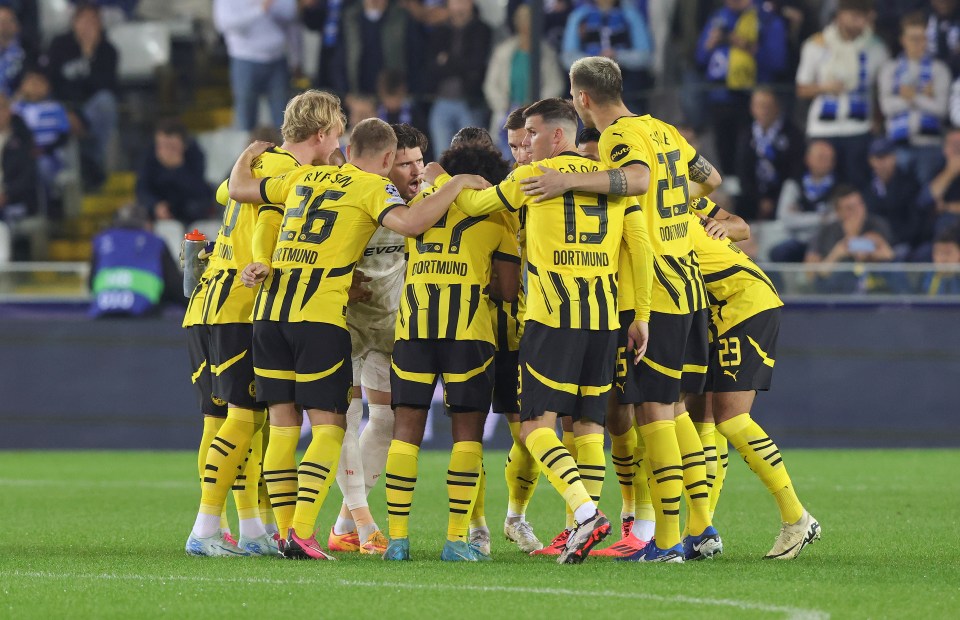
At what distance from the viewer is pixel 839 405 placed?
1336cm

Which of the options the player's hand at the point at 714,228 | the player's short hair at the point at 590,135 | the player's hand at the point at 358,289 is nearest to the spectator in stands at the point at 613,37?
the player's hand at the point at 714,228

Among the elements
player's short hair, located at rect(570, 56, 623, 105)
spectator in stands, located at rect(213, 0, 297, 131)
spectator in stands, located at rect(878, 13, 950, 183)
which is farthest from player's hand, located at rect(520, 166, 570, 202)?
spectator in stands, located at rect(213, 0, 297, 131)

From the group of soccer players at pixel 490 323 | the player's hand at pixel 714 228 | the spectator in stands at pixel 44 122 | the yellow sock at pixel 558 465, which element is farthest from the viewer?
the spectator in stands at pixel 44 122

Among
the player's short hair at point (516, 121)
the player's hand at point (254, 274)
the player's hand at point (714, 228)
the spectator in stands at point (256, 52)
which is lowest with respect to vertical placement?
the player's hand at point (254, 274)

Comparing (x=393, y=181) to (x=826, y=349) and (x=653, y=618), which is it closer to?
(x=653, y=618)

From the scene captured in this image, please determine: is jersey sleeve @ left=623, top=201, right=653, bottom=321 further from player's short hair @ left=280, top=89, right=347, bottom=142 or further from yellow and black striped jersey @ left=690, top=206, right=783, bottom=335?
player's short hair @ left=280, top=89, right=347, bottom=142

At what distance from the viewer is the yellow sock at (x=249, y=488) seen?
724cm

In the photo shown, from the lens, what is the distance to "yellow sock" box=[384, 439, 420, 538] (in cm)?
670

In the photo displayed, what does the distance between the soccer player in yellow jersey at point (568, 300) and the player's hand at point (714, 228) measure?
0.78 m

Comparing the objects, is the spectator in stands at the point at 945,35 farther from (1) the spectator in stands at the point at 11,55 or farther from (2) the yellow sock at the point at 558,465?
(2) the yellow sock at the point at 558,465

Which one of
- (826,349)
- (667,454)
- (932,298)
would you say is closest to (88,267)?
(826,349)

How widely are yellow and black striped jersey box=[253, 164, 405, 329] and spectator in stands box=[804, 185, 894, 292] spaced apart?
736cm

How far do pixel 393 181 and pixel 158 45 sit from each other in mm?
10098

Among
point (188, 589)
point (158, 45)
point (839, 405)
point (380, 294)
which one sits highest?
point (158, 45)
